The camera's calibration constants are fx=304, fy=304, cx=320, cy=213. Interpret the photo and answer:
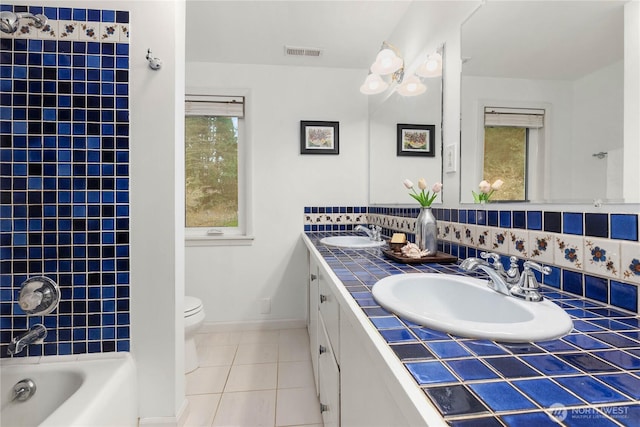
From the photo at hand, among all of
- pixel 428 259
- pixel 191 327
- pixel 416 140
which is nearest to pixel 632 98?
pixel 428 259

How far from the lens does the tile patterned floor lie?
154cm

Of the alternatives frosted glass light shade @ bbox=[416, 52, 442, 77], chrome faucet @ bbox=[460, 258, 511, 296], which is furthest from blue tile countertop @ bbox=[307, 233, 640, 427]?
frosted glass light shade @ bbox=[416, 52, 442, 77]

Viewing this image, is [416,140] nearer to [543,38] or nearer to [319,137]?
[543,38]

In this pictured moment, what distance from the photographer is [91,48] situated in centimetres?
129

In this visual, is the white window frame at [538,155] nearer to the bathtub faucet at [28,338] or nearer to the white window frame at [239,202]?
the bathtub faucet at [28,338]

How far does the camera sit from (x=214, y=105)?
102 inches

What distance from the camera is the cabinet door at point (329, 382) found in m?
1.06

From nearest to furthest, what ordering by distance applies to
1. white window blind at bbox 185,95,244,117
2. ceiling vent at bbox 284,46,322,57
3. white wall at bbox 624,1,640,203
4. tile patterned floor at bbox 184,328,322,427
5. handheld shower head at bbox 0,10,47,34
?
white wall at bbox 624,1,640,203, handheld shower head at bbox 0,10,47,34, tile patterned floor at bbox 184,328,322,427, ceiling vent at bbox 284,46,322,57, white window blind at bbox 185,95,244,117

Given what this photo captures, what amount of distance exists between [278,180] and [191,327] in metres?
1.33

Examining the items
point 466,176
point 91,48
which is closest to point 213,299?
point 91,48

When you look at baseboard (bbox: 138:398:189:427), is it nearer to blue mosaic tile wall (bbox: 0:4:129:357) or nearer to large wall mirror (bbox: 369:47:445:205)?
blue mosaic tile wall (bbox: 0:4:129:357)

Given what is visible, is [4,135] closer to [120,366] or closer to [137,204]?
[137,204]

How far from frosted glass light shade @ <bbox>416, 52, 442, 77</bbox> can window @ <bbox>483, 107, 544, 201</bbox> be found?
0.54 metres

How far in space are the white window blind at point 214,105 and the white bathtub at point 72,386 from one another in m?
1.96
